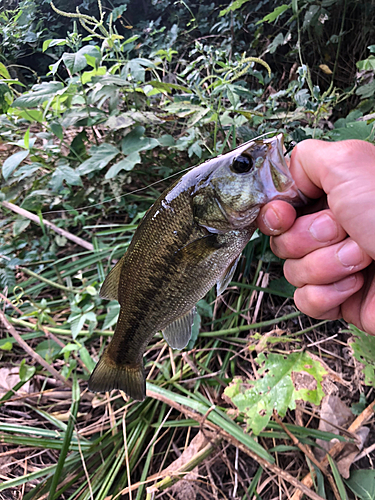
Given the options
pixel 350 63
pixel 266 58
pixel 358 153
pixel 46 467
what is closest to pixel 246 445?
pixel 46 467

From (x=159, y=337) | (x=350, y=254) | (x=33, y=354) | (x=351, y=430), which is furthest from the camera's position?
(x=159, y=337)

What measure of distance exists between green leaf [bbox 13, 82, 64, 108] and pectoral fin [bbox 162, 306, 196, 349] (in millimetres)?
1774

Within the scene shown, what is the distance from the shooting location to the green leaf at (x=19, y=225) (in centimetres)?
246

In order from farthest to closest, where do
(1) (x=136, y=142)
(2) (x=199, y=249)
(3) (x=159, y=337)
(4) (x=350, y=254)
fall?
(1) (x=136, y=142) < (3) (x=159, y=337) < (2) (x=199, y=249) < (4) (x=350, y=254)

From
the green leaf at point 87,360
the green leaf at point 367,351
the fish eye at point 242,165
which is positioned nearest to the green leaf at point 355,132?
the fish eye at point 242,165

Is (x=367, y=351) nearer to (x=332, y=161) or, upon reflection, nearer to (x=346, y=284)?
(x=346, y=284)

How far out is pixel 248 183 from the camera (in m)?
0.93

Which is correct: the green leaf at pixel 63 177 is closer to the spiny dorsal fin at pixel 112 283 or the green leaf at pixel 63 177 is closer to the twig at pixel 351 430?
the spiny dorsal fin at pixel 112 283

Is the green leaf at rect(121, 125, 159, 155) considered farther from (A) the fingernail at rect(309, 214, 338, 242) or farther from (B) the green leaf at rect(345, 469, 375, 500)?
(B) the green leaf at rect(345, 469, 375, 500)

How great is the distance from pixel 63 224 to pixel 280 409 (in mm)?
2166

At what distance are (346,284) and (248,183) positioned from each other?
51 centimetres

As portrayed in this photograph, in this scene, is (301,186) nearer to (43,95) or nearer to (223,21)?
(43,95)

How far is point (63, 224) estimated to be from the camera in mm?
2578

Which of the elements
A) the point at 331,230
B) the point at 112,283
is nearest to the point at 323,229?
the point at 331,230
